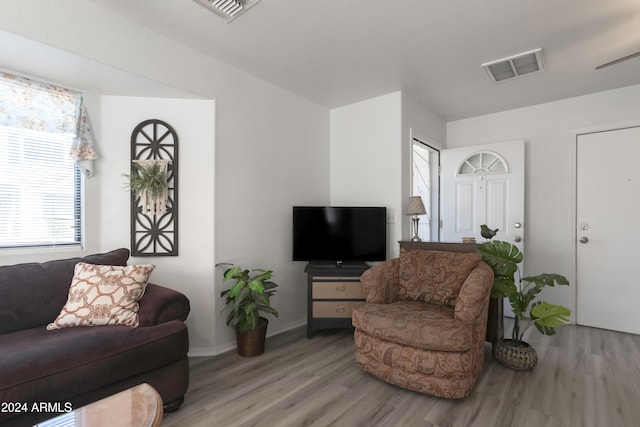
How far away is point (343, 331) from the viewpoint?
3.23 metres

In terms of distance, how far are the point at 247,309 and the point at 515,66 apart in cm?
314

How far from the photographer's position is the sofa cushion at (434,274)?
242 cm

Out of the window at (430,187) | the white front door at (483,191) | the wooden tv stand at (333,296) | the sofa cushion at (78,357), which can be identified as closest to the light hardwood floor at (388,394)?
the wooden tv stand at (333,296)

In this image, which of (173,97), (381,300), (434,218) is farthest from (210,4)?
(434,218)

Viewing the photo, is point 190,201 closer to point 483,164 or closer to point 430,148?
point 430,148

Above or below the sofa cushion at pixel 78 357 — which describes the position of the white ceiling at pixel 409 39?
above

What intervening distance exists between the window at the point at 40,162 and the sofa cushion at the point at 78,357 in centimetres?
85

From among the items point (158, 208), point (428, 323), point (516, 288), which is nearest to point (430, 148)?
point (516, 288)

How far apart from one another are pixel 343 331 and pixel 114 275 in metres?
2.17

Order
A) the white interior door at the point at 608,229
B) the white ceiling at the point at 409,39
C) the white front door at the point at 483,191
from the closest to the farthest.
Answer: the white ceiling at the point at 409,39
the white interior door at the point at 608,229
the white front door at the point at 483,191

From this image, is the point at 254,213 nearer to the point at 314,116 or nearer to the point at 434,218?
the point at 314,116

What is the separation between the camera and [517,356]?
2334 mm

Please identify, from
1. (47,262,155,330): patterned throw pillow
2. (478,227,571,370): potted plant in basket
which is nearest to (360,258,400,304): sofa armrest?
(478,227,571,370): potted plant in basket

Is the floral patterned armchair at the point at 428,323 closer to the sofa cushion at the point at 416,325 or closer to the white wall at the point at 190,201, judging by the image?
the sofa cushion at the point at 416,325
